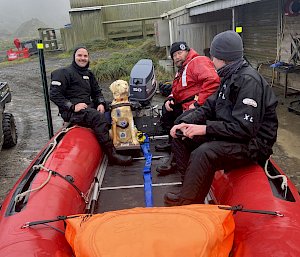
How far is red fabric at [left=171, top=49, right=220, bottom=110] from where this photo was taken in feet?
12.1

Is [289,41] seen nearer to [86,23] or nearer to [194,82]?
[194,82]

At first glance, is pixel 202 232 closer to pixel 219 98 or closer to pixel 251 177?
pixel 251 177

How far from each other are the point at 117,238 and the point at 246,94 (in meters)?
1.30

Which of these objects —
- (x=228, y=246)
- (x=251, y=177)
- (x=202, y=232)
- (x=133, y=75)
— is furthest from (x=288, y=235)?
(x=133, y=75)

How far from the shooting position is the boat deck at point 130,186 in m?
3.36

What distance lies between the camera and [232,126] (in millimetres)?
2539

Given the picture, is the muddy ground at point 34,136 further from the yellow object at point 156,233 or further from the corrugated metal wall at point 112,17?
the corrugated metal wall at point 112,17

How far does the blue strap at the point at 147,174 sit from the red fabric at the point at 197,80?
0.70 metres

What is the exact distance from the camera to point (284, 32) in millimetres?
8898

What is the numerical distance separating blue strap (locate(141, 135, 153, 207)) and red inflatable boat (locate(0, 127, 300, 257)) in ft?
0.32

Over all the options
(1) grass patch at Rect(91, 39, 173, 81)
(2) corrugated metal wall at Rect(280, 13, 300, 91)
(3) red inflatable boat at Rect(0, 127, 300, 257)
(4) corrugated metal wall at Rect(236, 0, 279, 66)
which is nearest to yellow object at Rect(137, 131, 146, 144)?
(3) red inflatable boat at Rect(0, 127, 300, 257)

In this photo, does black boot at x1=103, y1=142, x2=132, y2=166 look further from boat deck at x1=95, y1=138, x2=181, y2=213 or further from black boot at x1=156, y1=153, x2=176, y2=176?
black boot at x1=156, y1=153, x2=176, y2=176

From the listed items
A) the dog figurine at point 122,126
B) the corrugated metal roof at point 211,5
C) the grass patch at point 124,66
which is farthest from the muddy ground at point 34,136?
the corrugated metal roof at point 211,5

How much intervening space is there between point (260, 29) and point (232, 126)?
28.4ft
